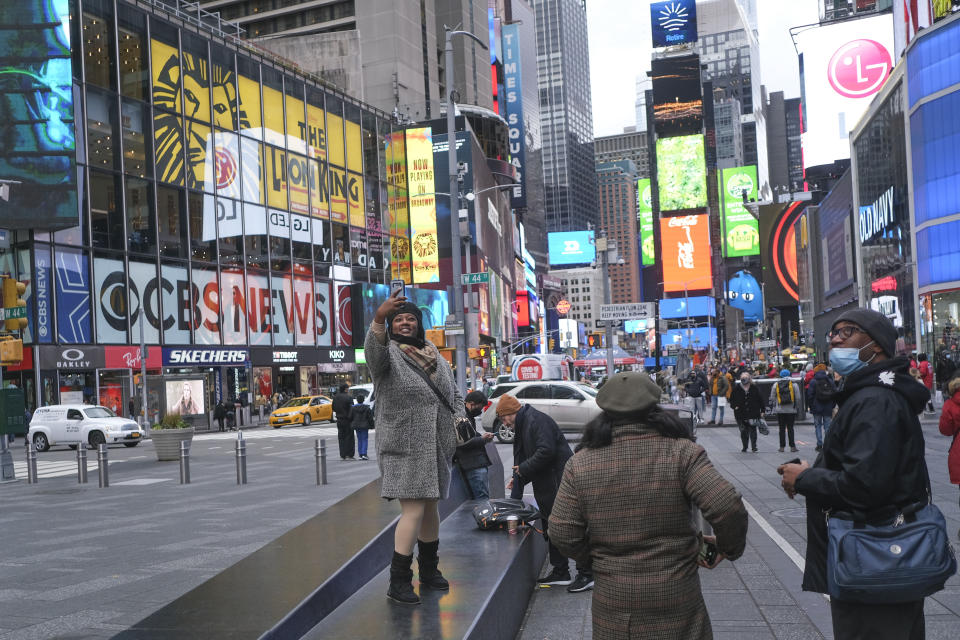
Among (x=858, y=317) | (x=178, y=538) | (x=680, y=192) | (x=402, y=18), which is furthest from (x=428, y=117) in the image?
(x=858, y=317)

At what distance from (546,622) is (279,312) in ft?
167

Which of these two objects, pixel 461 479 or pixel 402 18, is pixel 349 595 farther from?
pixel 402 18

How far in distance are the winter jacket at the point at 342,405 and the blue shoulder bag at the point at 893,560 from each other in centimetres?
1884

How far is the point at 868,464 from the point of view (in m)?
3.54

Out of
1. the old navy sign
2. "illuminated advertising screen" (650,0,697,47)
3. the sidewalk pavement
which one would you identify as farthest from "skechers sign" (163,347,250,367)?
"illuminated advertising screen" (650,0,697,47)

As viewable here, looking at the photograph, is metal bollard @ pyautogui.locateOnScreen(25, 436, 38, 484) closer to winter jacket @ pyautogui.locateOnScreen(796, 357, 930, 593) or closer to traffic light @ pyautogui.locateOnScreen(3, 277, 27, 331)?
traffic light @ pyautogui.locateOnScreen(3, 277, 27, 331)

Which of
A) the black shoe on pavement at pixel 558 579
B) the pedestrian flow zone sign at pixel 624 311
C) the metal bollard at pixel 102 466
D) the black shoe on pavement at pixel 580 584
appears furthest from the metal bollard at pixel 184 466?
the black shoe on pavement at pixel 580 584

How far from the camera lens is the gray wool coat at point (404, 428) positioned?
565 cm

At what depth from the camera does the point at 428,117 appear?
324ft

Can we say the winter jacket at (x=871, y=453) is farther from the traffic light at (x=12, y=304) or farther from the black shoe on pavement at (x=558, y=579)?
the traffic light at (x=12, y=304)

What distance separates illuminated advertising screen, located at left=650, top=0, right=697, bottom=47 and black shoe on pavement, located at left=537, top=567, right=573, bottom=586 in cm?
17720

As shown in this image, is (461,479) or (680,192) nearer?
(461,479)

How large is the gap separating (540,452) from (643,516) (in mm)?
3971

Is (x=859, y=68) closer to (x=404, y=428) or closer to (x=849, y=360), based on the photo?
(x=404, y=428)
